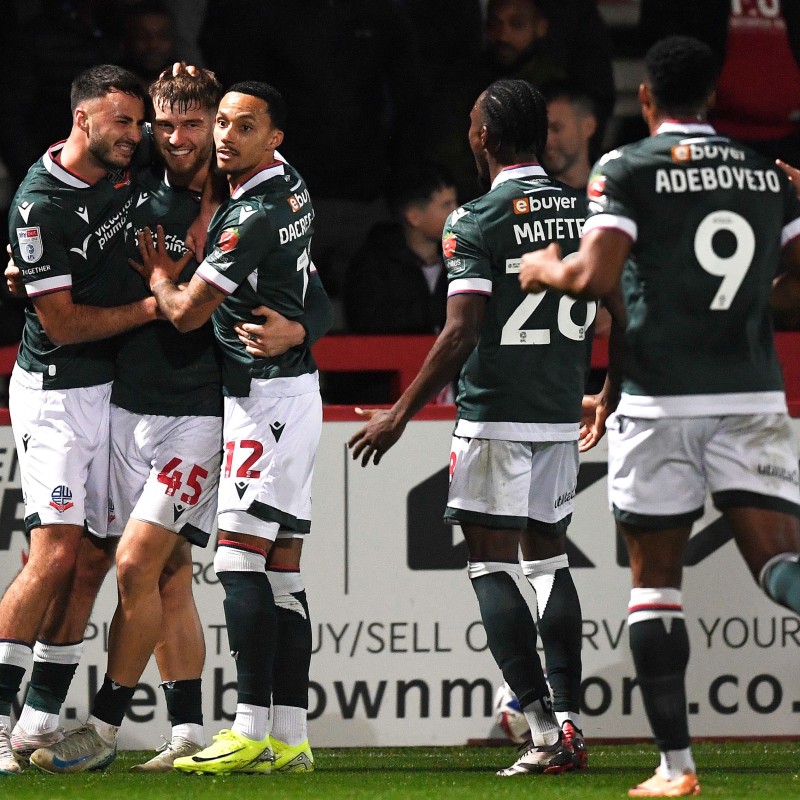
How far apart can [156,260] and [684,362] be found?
1.94m

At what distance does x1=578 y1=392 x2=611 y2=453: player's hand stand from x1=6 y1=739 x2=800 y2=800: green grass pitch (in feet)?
3.57

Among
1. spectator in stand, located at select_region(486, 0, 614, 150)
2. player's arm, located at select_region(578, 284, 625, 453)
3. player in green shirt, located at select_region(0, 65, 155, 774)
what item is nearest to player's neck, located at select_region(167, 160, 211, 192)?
player in green shirt, located at select_region(0, 65, 155, 774)

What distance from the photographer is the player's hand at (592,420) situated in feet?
16.4

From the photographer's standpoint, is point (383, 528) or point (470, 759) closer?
point (470, 759)

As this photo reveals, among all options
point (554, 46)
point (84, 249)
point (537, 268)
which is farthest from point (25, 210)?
point (554, 46)

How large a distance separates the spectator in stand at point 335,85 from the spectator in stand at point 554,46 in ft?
1.54

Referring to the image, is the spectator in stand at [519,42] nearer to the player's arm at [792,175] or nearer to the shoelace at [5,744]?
the player's arm at [792,175]

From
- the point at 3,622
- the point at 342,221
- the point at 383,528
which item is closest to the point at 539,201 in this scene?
the point at 383,528

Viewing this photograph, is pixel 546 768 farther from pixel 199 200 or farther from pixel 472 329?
pixel 199 200

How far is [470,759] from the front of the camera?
5.42 meters

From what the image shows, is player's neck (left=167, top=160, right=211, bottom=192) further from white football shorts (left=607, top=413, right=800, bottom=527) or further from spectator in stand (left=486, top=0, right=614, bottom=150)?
spectator in stand (left=486, top=0, right=614, bottom=150)

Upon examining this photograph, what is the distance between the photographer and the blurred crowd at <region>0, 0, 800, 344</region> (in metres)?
7.80

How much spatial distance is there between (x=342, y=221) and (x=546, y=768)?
4224 millimetres

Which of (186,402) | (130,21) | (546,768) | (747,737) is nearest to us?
(546,768)
